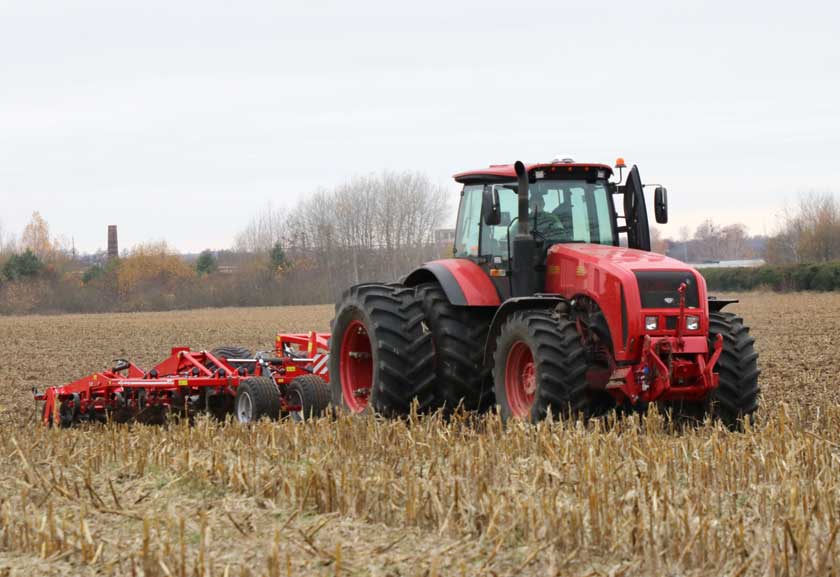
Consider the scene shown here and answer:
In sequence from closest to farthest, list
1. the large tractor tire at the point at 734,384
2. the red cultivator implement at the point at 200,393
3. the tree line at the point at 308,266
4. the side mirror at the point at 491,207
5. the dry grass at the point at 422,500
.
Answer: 1. the dry grass at the point at 422,500
2. the large tractor tire at the point at 734,384
3. the side mirror at the point at 491,207
4. the red cultivator implement at the point at 200,393
5. the tree line at the point at 308,266

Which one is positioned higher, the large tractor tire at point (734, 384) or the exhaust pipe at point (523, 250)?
the exhaust pipe at point (523, 250)

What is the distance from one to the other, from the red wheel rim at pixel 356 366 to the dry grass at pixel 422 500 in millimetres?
1629

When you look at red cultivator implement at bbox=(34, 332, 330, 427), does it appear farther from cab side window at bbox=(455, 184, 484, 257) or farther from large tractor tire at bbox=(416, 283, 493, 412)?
cab side window at bbox=(455, 184, 484, 257)

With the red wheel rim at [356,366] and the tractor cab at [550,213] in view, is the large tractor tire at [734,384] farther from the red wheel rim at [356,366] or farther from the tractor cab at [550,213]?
the red wheel rim at [356,366]

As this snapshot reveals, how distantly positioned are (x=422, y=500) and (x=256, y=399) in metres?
5.05

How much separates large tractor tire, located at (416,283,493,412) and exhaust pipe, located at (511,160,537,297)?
51cm

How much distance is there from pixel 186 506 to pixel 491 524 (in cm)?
179

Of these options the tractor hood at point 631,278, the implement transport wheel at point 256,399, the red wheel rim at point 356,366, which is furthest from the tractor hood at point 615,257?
the implement transport wheel at point 256,399

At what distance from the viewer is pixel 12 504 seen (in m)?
5.90

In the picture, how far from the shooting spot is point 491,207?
28.8 feet

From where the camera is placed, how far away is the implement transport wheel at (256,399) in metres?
10.2

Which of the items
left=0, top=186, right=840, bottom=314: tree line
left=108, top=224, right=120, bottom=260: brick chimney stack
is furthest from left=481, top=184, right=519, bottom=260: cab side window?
left=108, top=224, right=120, bottom=260: brick chimney stack

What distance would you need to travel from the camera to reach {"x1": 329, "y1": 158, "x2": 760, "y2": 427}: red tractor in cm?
811

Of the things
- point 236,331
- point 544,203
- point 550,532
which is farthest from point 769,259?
point 550,532
